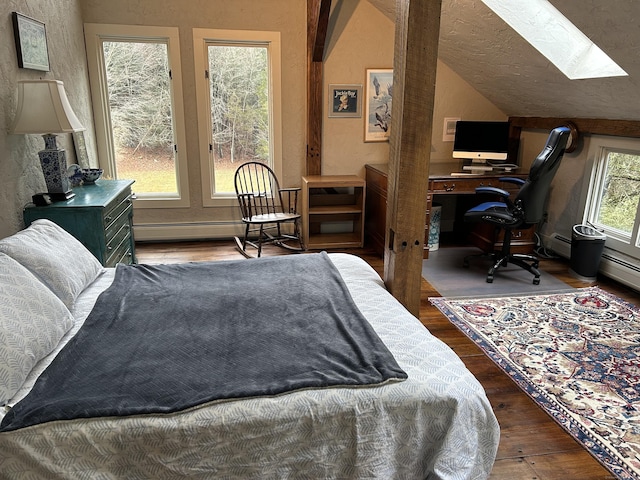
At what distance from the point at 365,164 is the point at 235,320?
3.46m

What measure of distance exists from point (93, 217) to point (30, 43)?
1.28m

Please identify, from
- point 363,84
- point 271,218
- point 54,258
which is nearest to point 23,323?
point 54,258

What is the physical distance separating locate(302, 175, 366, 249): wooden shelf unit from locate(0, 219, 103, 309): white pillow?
8.50ft

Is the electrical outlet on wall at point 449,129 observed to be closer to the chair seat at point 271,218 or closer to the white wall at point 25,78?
the chair seat at point 271,218

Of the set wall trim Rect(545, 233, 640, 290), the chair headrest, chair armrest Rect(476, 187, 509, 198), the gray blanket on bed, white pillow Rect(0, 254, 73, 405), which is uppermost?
the chair headrest

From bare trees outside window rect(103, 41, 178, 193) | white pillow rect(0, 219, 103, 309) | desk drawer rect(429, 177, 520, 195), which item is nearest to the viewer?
white pillow rect(0, 219, 103, 309)

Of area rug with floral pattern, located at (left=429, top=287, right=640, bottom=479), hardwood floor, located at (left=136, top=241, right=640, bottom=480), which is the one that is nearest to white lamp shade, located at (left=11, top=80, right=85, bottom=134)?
hardwood floor, located at (left=136, top=241, right=640, bottom=480)

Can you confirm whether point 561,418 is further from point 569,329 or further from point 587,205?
point 587,205

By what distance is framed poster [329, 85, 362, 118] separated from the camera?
4.68 meters

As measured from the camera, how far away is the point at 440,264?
13.9 feet

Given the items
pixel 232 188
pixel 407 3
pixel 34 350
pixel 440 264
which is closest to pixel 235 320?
pixel 34 350

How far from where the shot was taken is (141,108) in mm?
4496

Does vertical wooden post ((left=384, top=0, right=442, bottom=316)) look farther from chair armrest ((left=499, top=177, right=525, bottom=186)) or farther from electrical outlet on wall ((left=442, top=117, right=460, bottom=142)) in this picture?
electrical outlet on wall ((left=442, top=117, right=460, bottom=142))

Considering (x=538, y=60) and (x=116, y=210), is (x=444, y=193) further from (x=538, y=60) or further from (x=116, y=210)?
(x=116, y=210)
